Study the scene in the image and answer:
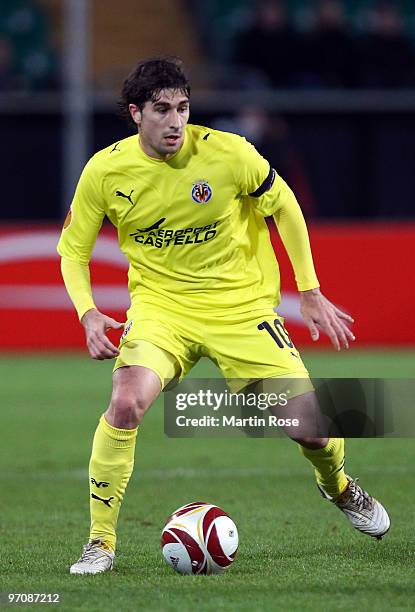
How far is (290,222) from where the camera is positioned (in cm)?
566

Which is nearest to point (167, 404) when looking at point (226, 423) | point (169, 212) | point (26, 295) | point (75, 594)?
point (226, 423)

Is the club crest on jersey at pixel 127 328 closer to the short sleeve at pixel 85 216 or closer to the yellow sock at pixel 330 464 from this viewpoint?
the short sleeve at pixel 85 216

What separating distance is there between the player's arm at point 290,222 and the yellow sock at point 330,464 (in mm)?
459

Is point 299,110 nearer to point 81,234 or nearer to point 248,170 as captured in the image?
point 248,170

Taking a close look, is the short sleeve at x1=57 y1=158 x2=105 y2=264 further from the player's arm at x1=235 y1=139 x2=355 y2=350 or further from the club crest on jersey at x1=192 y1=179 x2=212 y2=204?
the player's arm at x1=235 y1=139 x2=355 y2=350

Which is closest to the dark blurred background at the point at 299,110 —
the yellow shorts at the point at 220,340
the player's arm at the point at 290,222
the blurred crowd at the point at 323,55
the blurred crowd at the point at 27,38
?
the blurred crowd at the point at 323,55

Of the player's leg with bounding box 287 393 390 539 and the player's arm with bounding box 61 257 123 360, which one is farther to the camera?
the player's leg with bounding box 287 393 390 539

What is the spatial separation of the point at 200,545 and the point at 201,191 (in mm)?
1522

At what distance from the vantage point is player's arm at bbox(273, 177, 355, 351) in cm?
549

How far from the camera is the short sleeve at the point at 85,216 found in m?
5.55

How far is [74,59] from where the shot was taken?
16.0 metres

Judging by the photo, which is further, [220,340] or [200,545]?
[220,340]

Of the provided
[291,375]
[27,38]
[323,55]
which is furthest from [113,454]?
[27,38]

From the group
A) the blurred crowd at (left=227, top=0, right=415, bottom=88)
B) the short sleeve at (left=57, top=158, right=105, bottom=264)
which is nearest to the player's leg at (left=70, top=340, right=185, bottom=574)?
the short sleeve at (left=57, top=158, right=105, bottom=264)
